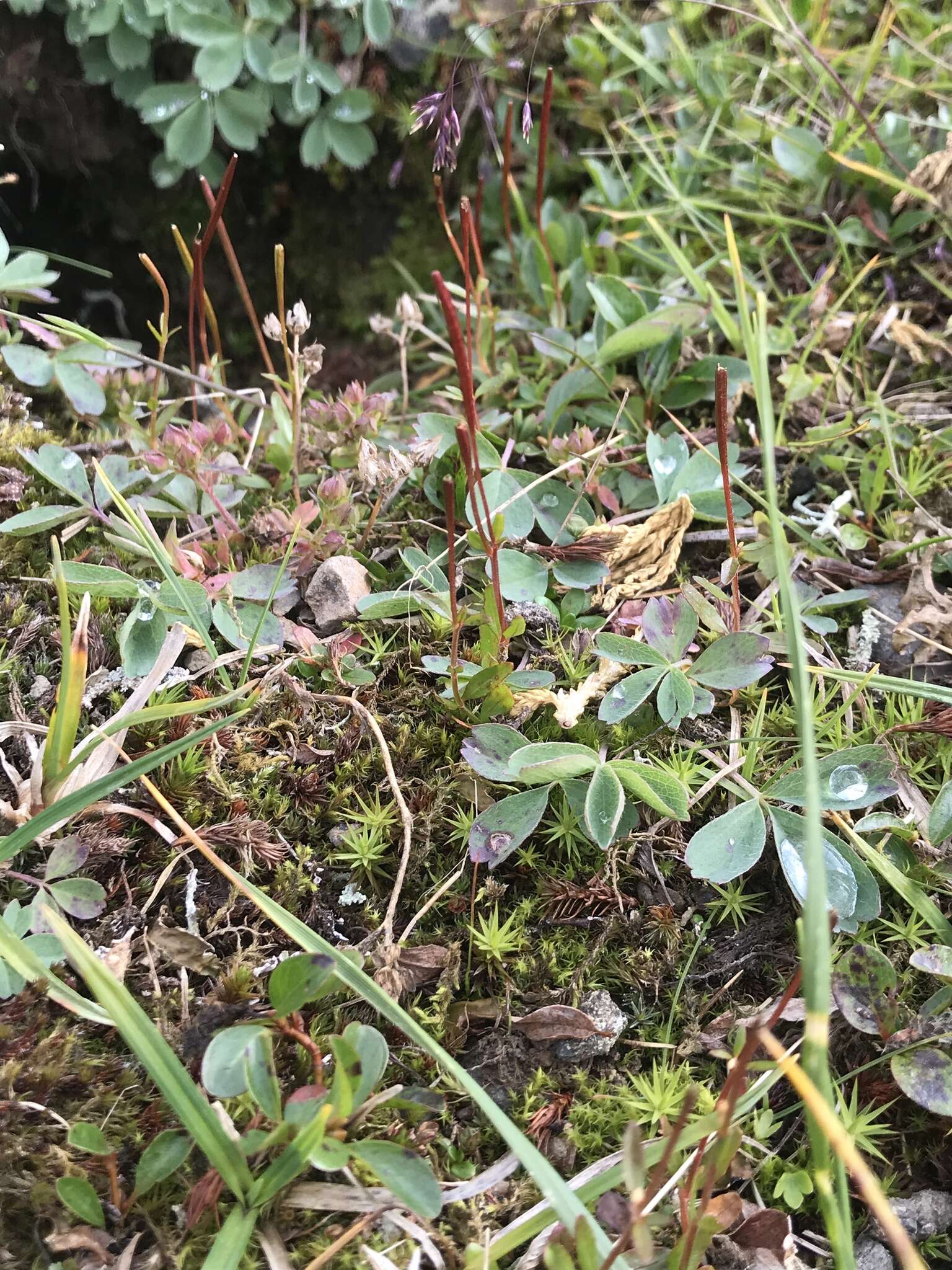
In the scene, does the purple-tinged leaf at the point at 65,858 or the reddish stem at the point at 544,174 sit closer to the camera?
the purple-tinged leaf at the point at 65,858

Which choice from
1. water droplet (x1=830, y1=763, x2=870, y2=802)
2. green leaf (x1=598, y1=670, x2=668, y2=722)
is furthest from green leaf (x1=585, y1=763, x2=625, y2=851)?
water droplet (x1=830, y1=763, x2=870, y2=802)

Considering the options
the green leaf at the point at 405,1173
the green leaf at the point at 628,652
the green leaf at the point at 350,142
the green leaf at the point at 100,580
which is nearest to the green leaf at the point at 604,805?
the green leaf at the point at 628,652

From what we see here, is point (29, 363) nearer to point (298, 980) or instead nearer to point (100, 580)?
point (100, 580)

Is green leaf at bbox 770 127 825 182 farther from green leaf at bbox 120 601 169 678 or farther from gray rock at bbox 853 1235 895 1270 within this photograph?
gray rock at bbox 853 1235 895 1270

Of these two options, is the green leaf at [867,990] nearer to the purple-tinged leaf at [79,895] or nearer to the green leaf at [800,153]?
the purple-tinged leaf at [79,895]

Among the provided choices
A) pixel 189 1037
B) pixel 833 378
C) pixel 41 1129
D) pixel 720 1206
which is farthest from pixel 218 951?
pixel 833 378

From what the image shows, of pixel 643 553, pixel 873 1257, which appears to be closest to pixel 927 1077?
pixel 873 1257
